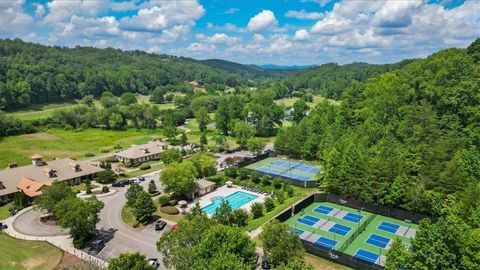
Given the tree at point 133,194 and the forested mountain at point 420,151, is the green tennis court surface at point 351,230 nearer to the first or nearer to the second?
the forested mountain at point 420,151

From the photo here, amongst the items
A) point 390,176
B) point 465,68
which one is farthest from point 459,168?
point 465,68

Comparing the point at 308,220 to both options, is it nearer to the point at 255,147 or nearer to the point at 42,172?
the point at 255,147

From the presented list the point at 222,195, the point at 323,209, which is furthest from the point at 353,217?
the point at 222,195

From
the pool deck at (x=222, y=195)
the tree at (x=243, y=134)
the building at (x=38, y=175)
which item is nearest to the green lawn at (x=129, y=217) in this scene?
the pool deck at (x=222, y=195)

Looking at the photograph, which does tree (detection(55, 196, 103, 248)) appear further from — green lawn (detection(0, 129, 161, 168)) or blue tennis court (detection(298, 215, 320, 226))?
green lawn (detection(0, 129, 161, 168))

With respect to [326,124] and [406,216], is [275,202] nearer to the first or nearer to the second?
[406,216]

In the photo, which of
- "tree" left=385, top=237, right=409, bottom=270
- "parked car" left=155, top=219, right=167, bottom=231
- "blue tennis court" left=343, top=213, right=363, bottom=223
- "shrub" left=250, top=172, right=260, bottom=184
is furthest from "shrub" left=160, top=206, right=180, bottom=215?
"tree" left=385, top=237, right=409, bottom=270

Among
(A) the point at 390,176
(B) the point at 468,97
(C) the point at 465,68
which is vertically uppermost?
(C) the point at 465,68
